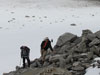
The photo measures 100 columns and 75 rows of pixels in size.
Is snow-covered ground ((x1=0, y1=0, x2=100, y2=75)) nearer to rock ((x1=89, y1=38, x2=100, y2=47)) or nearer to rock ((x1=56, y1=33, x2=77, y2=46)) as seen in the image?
rock ((x1=56, y1=33, x2=77, y2=46))

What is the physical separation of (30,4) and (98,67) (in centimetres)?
3541

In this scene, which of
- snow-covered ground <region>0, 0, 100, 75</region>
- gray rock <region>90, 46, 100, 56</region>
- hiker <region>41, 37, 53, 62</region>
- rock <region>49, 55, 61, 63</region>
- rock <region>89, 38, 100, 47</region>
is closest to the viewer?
gray rock <region>90, 46, 100, 56</region>

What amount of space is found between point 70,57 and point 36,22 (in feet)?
71.4

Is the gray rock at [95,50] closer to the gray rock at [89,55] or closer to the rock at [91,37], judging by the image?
the gray rock at [89,55]

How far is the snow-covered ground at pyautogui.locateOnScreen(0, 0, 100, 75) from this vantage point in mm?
26984

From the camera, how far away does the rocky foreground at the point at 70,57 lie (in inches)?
564

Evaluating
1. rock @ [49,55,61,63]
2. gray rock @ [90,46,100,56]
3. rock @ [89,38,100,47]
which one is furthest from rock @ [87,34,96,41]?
rock @ [49,55,61,63]

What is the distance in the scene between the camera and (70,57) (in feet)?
51.3

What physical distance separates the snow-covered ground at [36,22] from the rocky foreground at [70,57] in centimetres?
465

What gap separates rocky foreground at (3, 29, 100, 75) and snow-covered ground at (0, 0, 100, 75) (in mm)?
4646

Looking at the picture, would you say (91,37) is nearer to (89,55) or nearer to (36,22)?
(89,55)

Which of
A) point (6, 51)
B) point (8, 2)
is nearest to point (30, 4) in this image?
point (8, 2)

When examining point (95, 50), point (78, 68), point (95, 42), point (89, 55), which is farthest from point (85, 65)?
point (95, 42)

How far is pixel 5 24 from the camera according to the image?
36125mm
